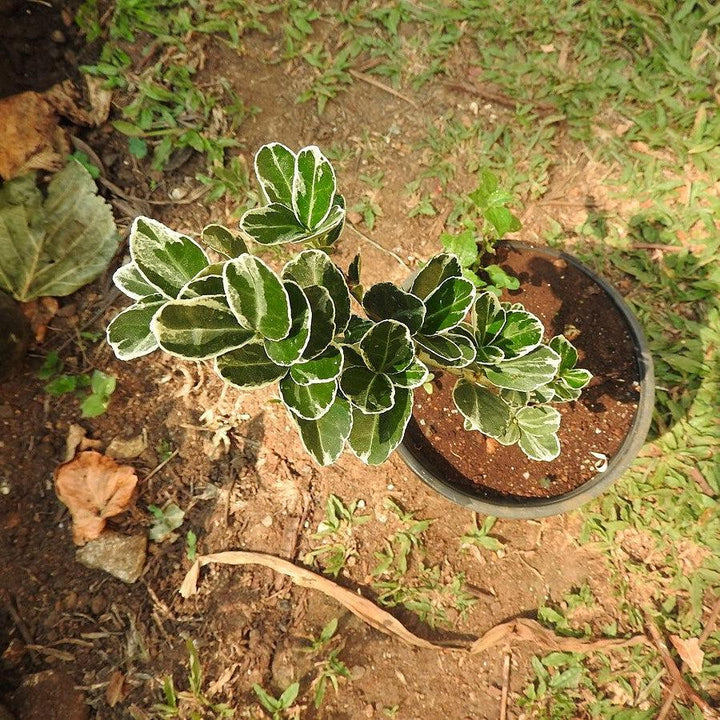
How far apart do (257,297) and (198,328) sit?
0.34ft

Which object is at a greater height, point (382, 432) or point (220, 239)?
point (220, 239)

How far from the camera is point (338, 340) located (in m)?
1.23

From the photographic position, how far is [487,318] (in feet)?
4.18

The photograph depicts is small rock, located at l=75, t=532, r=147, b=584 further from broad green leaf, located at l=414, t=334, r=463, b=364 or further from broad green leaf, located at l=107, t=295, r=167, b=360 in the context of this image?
broad green leaf, located at l=414, t=334, r=463, b=364

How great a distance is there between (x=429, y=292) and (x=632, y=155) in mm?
1673

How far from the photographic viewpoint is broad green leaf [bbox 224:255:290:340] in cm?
90

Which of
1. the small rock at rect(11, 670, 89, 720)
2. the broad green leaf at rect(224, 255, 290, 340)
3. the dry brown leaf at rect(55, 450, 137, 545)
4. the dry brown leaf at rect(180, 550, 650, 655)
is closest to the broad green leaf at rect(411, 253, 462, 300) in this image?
the broad green leaf at rect(224, 255, 290, 340)

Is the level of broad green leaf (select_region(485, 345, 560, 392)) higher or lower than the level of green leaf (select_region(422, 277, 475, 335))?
lower

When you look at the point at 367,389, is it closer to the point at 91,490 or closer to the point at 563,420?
the point at 563,420

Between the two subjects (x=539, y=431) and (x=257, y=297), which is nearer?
(x=257, y=297)

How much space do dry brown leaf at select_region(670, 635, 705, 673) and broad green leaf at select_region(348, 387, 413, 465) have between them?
1.41 metres

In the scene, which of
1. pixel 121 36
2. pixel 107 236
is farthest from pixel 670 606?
pixel 121 36

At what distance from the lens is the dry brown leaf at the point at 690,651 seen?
1880 mm

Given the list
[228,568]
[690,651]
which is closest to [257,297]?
[228,568]
